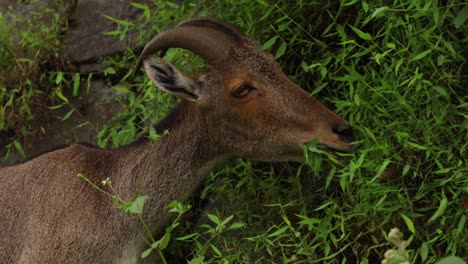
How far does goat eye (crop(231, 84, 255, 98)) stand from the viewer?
6.48 metres

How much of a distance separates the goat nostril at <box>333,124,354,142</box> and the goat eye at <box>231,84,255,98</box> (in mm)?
626

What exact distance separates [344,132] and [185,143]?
3.57 feet

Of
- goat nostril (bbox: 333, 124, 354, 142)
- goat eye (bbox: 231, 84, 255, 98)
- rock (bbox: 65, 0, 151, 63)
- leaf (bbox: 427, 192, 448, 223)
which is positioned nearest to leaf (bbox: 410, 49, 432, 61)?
goat nostril (bbox: 333, 124, 354, 142)

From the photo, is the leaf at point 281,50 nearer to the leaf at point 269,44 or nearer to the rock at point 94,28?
the leaf at point 269,44

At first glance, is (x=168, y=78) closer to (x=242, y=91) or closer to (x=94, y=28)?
(x=242, y=91)

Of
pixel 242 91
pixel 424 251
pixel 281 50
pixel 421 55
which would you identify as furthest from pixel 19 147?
pixel 424 251

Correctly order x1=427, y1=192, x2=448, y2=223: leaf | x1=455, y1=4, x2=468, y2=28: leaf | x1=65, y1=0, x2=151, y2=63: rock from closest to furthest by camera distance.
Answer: x1=427, y1=192, x2=448, y2=223: leaf, x1=455, y1=4, x2=468, y2=28: leaf, x1=65, y1=0, x2=151, y2=63: rock

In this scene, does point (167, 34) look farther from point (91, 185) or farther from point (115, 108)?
point (115, 108)

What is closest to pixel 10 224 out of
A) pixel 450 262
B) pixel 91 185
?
pixel 91 185

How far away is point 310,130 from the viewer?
20.9 ft

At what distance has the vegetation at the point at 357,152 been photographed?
20.9ft

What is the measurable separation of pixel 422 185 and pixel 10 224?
291 cm

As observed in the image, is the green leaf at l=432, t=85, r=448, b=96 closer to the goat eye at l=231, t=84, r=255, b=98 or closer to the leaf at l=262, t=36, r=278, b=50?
the goat eye at l=231, t=84, r=255, b=98

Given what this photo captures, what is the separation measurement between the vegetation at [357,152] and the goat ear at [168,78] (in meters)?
0.40
